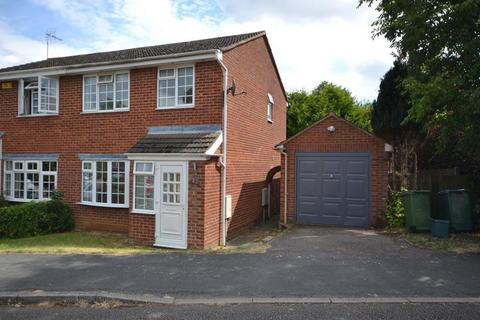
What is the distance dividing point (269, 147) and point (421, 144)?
5851mm

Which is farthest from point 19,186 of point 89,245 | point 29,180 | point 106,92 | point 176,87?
point 176,87

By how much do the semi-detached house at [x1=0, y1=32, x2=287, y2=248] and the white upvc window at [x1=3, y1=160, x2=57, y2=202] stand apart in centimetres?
4

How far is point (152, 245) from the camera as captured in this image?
11.1m

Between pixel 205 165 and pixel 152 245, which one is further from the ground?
pixel 205 165

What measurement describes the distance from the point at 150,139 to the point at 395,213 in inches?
301

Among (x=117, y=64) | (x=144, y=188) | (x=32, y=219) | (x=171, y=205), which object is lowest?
(x=32, y=219)

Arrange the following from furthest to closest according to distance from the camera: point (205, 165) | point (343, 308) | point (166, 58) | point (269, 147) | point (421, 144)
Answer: point (269, 147), point (421, 144), point (166, 58), point (205, 165), point (343, 308)

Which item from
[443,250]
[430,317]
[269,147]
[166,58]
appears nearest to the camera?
[430,317]

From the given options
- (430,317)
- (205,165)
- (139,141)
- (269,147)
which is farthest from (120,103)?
(430,317)

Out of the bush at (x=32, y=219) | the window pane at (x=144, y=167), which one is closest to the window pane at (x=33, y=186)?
the bush at (x=32, y=219)

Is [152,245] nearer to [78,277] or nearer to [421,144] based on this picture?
[78,277]

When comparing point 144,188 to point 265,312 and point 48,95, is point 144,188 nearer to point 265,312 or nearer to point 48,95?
point 48,95

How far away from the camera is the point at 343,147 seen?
42.2 feet

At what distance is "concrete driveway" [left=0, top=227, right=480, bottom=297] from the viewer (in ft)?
20.9
